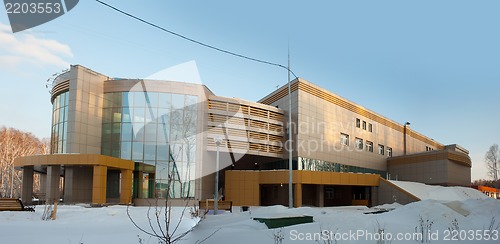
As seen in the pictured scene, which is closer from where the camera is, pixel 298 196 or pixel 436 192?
pixel 298 196

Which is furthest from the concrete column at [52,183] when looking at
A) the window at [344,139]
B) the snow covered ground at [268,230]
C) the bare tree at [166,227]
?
the window at [344,139]

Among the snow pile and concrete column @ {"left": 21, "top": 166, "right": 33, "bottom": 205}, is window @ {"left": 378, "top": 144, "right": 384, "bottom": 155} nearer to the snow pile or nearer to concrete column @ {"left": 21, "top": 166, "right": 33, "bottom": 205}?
the snow pile

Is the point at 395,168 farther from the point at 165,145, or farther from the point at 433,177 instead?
the point at 165,145

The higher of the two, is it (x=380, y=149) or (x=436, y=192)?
(x=380, y=149)

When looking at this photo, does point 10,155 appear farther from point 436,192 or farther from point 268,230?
point 268,230

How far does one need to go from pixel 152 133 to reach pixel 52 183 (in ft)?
34.3

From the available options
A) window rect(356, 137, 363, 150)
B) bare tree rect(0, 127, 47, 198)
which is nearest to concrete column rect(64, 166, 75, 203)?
bare tree rect(0, 127, 47, 198)

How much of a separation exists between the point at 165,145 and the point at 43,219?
2630cm

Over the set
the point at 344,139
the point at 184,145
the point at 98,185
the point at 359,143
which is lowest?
the point at 98,185

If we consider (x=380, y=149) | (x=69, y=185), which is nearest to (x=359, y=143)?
(x=380, y=149)

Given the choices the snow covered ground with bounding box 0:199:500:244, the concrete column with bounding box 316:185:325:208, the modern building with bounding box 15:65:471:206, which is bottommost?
the concrete column with bounding box 316:185:325:208

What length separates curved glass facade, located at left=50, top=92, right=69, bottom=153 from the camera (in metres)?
40.6

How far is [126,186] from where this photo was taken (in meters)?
38.2

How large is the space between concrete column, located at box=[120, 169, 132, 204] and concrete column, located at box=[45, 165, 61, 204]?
222 inches
